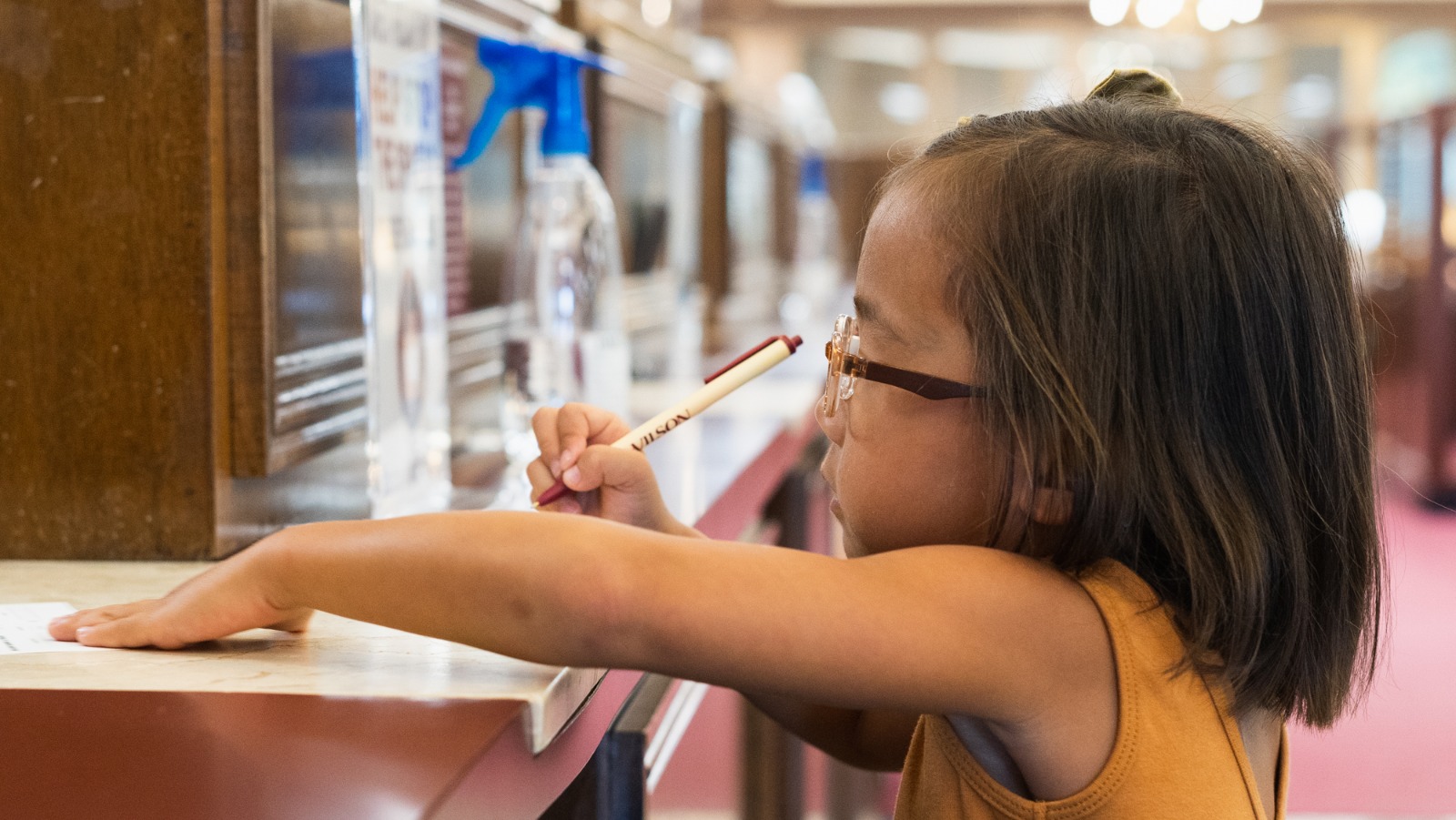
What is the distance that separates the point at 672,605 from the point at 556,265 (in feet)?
3.16

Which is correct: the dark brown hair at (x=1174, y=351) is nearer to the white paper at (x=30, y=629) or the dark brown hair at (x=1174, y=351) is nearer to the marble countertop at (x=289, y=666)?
the marble countertop at (x=289, y=666)

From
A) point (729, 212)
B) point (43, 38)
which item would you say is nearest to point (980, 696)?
point (43, 38)

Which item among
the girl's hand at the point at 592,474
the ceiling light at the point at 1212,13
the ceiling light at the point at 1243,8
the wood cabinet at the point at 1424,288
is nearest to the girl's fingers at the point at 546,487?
the girl's hand at the point at 592,474

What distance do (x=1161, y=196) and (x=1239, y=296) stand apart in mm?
65

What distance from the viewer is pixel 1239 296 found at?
2.38 feet

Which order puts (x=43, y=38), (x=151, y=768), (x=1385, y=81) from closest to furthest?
(x=151, y=768)
(x=43, y=38)
(x=1385, y=81)

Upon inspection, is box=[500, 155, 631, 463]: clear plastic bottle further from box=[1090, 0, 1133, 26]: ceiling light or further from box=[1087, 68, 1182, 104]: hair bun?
box=[1090, 0, 1133, 26]: ceiling light

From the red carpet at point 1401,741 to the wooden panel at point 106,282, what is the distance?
1958 mm

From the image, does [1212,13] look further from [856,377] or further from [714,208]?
[856,377]

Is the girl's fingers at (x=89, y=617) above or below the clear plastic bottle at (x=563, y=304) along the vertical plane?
below

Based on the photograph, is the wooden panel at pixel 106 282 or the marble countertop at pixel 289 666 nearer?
the marble countertop at pixel 289 666

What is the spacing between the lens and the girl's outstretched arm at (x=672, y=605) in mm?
598

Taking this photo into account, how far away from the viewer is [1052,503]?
2.41 feet

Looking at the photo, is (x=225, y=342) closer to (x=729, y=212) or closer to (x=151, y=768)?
(x=151, y=768)
